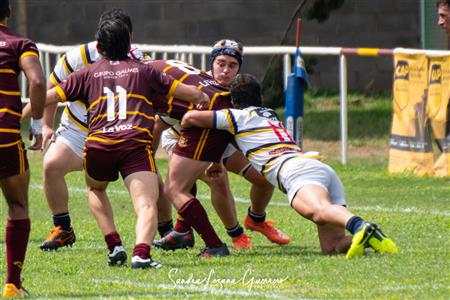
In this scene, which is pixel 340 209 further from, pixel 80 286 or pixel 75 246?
pixel 75 246

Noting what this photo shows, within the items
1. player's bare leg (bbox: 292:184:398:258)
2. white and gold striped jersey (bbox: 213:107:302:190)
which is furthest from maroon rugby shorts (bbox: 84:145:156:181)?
player's bare leg (bbox: 292:184:398:258)

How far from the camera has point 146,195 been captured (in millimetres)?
9031

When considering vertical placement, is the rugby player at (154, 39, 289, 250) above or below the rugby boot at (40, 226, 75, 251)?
above

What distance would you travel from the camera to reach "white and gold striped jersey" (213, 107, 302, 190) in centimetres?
970

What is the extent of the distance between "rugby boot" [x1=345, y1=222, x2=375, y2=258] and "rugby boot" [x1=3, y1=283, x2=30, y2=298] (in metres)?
2.25

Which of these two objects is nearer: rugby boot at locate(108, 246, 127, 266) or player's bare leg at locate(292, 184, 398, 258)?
player's bare leg at locate(292, 184, 398, 258)

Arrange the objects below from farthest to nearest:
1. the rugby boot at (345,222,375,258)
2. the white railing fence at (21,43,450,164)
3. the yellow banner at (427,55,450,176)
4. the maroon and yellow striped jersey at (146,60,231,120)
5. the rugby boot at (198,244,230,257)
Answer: the white railing fence at (21,43,450,164), the yellow banner at (427,55,450,176), the maroon and yellow striped jersey at (146,60,231,120), the rugby boot at (198,244,230,257), the rugby boot at (345,222,375,258)

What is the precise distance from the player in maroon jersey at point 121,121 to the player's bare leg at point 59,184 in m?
1.34

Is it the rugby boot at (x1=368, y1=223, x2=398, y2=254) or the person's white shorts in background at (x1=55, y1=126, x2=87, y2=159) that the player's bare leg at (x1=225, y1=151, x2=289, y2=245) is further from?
the rugby boot at (x1=368, y1=223, x2=398, y2=254)

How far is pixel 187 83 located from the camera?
10.0 metres

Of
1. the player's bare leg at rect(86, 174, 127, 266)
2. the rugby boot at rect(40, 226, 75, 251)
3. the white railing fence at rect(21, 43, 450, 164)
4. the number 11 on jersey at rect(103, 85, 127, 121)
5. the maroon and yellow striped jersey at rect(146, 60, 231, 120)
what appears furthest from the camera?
the white railing fence at rect(21, 43, 450, 164)

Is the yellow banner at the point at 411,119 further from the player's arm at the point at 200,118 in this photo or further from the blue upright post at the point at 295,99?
the player's arm at the point at 200,118

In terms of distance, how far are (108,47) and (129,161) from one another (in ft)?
2.61

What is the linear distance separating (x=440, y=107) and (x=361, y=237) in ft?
21.2
